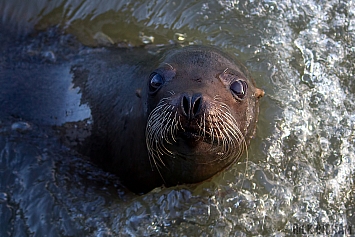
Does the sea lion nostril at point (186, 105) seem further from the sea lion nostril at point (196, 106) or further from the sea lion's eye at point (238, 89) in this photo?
the sea lion's eye at point (238, 89)

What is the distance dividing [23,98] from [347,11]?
15.6ft

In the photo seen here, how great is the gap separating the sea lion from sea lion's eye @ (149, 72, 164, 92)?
1cm

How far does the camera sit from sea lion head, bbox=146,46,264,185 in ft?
13.0

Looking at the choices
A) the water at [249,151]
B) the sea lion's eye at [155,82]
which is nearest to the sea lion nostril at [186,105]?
the sea lion's eye at [155,82]

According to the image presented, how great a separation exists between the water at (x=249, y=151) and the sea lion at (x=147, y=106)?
28cm

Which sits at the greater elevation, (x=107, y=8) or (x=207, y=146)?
(x=107, y=8)

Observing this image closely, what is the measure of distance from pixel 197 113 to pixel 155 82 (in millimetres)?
732

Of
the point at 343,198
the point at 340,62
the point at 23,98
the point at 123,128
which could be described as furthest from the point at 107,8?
the point at 343,198

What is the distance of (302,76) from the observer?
645cm

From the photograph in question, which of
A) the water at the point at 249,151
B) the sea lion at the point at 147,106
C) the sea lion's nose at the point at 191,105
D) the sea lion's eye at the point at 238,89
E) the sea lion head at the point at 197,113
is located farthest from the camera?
the water at the point at 249,151

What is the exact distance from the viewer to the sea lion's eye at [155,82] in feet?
14.4

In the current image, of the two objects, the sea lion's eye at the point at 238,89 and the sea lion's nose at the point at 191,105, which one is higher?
the sea lion's eye at the point at 238,89

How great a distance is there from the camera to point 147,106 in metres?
4.67

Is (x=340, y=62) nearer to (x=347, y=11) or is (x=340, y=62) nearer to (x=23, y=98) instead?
(x=347, y=11)
